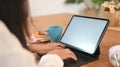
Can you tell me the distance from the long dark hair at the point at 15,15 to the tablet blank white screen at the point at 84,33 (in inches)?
18.9

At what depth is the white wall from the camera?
3.64m

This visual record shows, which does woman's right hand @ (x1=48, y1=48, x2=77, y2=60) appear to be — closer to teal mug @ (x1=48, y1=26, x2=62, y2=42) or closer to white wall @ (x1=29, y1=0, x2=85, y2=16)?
teal mug @ (x1=48, y1=26, x2=62, y2=42)

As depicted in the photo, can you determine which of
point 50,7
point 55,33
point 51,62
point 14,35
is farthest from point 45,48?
point 50,7

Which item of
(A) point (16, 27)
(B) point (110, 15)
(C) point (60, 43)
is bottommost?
(B) point (110, 15)

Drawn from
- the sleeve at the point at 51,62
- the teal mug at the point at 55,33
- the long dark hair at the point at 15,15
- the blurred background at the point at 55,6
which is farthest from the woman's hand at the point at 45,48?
the blurred background at the point at 55,6

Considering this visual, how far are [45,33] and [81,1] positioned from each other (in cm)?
221

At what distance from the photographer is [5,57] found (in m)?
0.68

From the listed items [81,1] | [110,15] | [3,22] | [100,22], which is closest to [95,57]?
[100,22]

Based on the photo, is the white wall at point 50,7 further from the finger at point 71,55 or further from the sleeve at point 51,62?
the sleeve at point 51,62

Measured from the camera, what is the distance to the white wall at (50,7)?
3.64 m

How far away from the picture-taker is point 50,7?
3.75 m

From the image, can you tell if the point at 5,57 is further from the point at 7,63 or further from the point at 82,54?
the point at 82,54

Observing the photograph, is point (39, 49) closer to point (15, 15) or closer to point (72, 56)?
point (72, 56)

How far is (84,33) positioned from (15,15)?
Result: 587 millimetres
